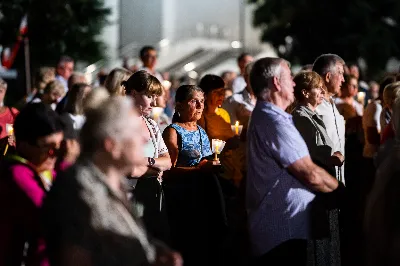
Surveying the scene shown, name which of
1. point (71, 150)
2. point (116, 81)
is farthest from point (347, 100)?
point (71, 150)

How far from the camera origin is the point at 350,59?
1289 inches

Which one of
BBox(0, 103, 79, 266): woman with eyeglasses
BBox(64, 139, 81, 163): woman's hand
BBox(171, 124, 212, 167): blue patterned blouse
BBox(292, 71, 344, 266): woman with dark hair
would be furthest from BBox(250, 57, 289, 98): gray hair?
BBox(171, 124, 212, 167): blue patterned blouse

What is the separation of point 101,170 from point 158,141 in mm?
3180

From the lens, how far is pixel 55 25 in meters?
23.6

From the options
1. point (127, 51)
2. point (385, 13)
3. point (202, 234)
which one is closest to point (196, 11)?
point (127, 51)

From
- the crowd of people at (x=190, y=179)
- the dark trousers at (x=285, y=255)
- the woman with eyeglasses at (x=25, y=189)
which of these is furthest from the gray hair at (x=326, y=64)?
the woman with eyeglasses at (x=25, y=189)

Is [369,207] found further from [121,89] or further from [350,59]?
[350,59]

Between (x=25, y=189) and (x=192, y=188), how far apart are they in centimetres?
416

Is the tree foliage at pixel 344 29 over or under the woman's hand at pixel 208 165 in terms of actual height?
under

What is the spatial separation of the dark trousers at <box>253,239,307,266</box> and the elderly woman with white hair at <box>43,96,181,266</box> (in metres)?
1.76

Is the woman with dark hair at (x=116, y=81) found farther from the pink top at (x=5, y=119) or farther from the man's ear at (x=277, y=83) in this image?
the man's ear at (x=277, y=83)

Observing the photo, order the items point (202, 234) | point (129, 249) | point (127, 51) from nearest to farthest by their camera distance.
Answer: point (129, 249) < point (202, 234) < point (127, 51)

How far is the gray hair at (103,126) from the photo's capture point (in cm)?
484

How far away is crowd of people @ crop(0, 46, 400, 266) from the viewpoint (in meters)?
4.78
